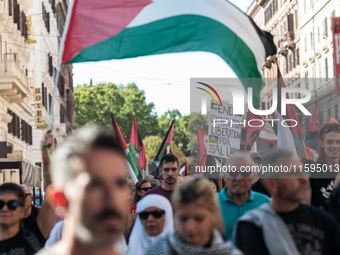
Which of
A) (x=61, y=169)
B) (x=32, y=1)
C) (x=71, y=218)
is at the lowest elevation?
(x=71, y=218)

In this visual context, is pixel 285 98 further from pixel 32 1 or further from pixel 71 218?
pixel 32 1

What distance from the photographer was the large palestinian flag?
6.62 m

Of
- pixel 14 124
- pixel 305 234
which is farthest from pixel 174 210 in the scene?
pixel 14 124

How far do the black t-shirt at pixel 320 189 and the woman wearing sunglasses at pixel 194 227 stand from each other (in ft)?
9.51

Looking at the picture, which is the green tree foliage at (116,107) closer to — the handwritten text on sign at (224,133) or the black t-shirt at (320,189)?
the handwritten text on sign at (224,133)

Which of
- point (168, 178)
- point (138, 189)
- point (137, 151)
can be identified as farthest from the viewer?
point (137, 151)

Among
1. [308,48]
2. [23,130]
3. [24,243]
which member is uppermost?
[308,48]

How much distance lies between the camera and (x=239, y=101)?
8.96m

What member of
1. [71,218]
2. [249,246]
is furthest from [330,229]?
[71,218]

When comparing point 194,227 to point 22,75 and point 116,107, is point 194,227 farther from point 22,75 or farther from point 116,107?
point 116,107

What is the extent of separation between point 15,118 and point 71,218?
29958 mm

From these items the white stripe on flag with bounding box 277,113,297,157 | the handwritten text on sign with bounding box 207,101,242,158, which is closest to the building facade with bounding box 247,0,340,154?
the handwritten text on sign with bounding box 207,101,242,158

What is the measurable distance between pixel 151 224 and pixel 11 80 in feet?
77.2

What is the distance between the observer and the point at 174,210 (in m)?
3.68
